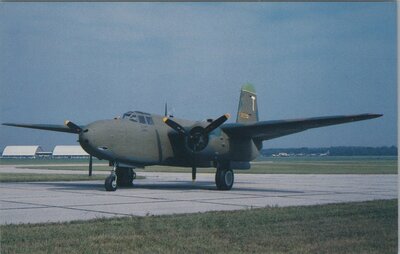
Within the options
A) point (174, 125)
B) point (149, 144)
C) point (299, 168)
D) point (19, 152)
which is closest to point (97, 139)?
point (149, 144)

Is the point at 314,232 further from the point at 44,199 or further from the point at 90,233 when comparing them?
the point at 44,199

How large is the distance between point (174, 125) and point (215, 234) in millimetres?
12251

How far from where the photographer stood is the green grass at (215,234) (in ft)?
25.2

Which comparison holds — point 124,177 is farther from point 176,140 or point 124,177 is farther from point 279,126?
point 279,126

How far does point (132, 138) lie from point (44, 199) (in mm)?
5423

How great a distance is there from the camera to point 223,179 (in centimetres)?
2186

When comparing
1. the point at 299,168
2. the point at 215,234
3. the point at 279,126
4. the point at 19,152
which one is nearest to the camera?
the point at 215,234

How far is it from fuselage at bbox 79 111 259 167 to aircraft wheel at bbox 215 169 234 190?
0.61 m

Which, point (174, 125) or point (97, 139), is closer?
point (97, 139)

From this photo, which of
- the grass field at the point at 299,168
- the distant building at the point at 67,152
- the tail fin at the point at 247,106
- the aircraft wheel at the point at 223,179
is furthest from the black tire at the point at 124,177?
the distant building at the point at 67,152

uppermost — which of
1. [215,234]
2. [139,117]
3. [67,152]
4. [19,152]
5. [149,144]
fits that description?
[139,117]

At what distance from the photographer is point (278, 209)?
12.9 metres

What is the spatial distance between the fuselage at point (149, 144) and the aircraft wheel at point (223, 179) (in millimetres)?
608

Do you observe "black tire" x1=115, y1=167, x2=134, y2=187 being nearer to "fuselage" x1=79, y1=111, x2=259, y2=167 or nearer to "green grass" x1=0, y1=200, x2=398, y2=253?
"fuselage" x1=79, y1=111, x2=259, y2=167
